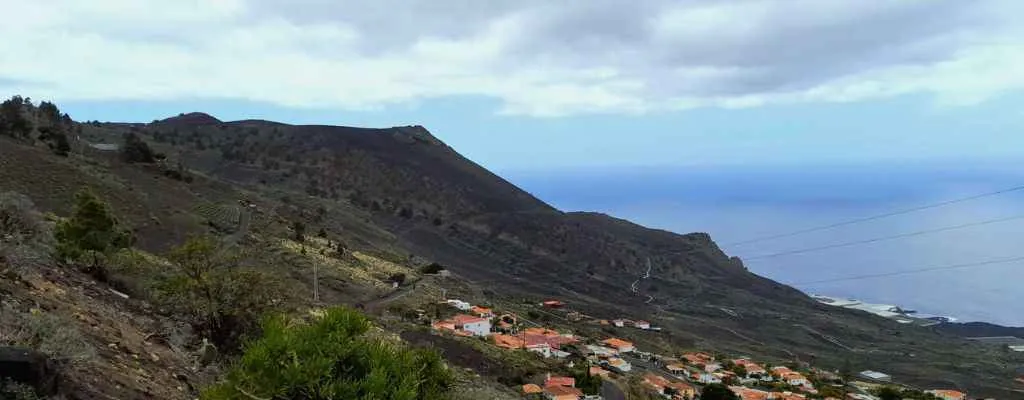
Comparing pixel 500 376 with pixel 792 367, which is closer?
pixel 500 376

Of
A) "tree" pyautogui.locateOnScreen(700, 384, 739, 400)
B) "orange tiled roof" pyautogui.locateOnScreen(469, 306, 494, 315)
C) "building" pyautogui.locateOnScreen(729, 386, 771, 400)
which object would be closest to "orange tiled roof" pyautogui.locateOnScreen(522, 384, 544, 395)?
"tree" pyautogui.locateOnScreen(700, 384, 739, 400)

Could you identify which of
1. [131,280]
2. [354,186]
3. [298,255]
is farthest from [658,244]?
[131,280]

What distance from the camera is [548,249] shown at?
109125 millimetres

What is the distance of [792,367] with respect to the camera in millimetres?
59656

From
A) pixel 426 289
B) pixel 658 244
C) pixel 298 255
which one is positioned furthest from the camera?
pixel 658 244

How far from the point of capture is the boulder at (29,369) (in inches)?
256

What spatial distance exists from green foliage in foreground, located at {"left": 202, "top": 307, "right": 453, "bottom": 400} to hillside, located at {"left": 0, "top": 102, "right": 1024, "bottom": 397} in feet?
100

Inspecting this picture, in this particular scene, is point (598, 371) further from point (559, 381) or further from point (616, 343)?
point (616, 343)

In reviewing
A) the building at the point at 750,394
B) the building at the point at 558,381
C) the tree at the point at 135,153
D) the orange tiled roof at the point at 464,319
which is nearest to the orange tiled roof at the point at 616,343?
the building at the point at 750,394

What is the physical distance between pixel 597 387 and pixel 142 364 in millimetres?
24376

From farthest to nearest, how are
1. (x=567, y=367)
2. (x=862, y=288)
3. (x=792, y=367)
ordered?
(x=862, y=288) < (x=792, y=367) < (x=567, y=367)

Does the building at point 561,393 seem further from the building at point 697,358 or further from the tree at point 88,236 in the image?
the building at point 697,358

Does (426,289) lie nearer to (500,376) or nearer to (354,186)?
(500,376)

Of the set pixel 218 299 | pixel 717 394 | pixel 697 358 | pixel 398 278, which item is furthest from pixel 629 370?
pixel 218 299
